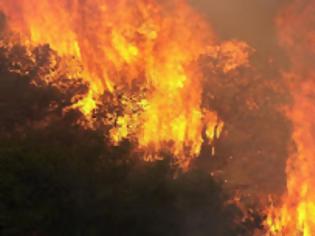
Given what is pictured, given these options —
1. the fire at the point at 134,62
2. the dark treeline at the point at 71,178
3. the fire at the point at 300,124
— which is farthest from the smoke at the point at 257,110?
the dark treeline at the point at 71,178

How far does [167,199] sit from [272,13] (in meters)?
10.4

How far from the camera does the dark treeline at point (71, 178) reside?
49.8ft

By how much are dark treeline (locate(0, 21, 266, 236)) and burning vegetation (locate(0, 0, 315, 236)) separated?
38mm

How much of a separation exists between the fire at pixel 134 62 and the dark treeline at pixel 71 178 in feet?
2.04

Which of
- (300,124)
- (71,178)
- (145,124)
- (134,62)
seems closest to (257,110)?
(300,124)

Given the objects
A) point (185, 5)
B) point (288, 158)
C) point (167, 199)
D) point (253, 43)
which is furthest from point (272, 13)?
point (167, 199)

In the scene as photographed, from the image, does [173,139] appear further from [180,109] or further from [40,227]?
[40,227]

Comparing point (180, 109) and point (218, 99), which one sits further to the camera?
point (218, 99)

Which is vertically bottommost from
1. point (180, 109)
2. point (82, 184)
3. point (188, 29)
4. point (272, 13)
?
point (82, 184)

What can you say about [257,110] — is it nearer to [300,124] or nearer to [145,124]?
[300,124]

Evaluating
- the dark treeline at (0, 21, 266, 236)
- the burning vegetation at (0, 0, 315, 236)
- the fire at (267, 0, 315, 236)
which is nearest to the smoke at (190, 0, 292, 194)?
the burning vegetation at (0, 0, 315, 236)

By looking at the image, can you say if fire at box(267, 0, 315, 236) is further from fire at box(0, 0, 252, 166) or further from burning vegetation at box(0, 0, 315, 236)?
fire at box(0, 0, 252, 166)

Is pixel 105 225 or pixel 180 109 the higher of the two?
pixel 180 109

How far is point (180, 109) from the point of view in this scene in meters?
18.2
